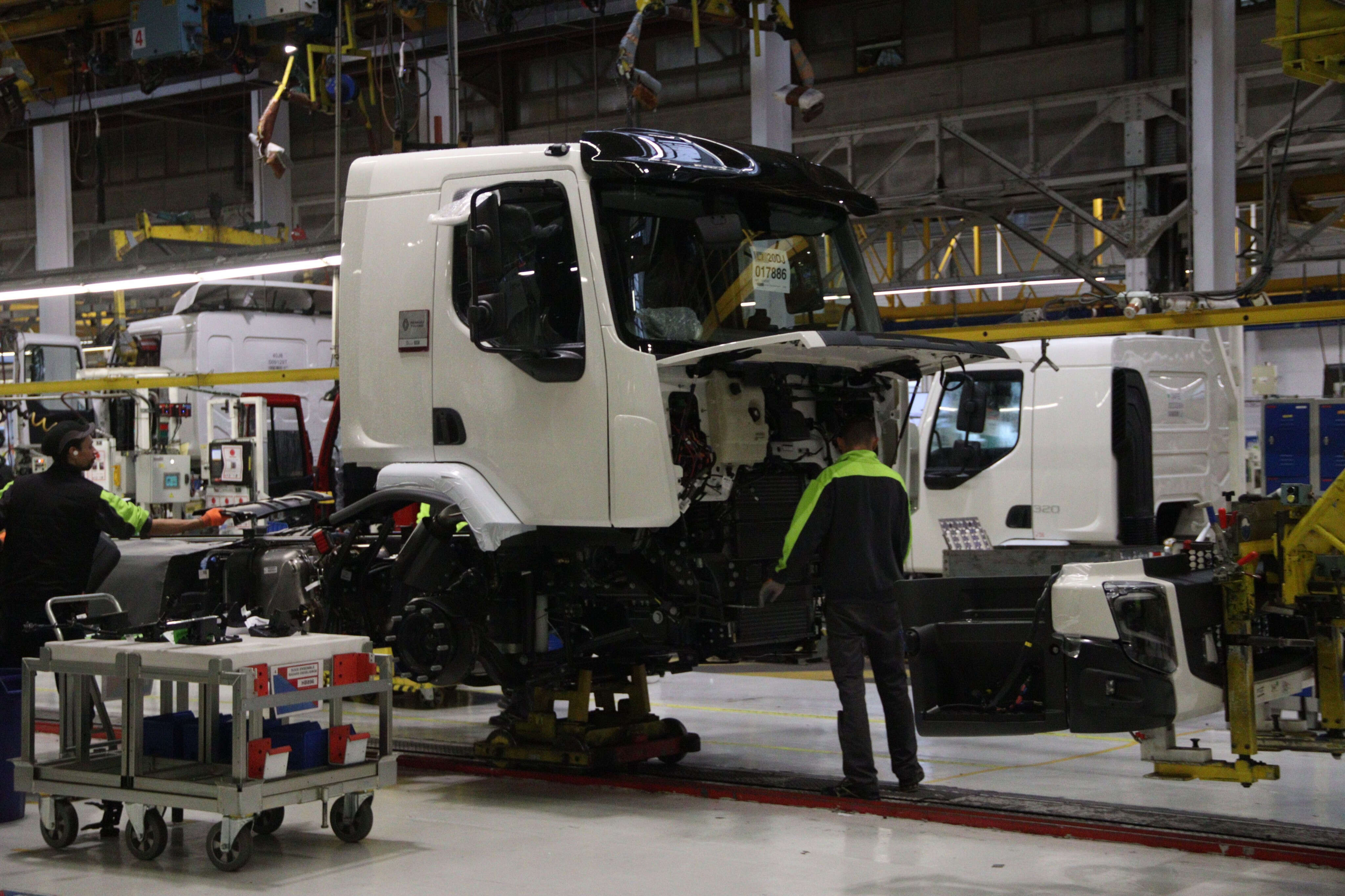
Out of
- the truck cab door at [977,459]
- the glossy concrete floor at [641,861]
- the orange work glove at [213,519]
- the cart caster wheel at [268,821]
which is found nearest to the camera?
the glossy concrete floor at [641,861]

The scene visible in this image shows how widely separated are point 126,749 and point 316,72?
27.4ft

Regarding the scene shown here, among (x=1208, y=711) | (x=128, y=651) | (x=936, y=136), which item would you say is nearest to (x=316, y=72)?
(x=936, y=136)

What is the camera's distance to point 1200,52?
12.7 metres

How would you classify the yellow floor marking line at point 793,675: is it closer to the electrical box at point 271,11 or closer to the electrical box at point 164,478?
the electrical box at point 271,11

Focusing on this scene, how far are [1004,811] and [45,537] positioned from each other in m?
4.47

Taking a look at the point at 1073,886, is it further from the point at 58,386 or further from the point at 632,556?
the point at 58,386

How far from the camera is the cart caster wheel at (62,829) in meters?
6.02

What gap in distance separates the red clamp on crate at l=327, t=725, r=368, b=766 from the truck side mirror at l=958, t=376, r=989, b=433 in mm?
6114

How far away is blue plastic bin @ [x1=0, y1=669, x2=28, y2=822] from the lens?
6.55 meters

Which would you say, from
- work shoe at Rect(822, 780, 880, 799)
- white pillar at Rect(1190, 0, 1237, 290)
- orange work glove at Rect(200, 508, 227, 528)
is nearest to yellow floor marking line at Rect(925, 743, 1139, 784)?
work shoe at Rect(822, 780, 880, 799)

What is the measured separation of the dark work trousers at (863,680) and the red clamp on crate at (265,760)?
2337 millimetres

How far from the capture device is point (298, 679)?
575 centimetres

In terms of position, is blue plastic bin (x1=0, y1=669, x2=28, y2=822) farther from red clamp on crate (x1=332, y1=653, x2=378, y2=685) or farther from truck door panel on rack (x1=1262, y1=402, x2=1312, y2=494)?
truck door panel on rack (x1=1262, y1=402, x2=1312, y2=494)

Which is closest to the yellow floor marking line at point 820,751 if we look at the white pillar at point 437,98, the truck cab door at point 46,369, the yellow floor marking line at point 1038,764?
the yellow floor marking line at point 1038,764
